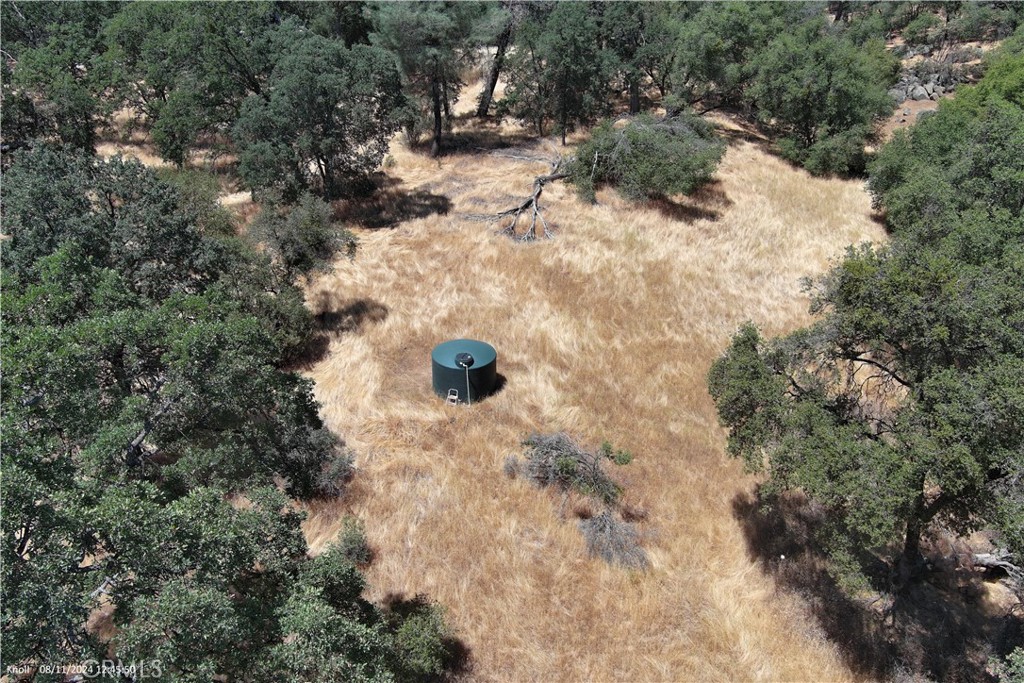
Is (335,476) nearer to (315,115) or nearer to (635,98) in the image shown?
(315,115)

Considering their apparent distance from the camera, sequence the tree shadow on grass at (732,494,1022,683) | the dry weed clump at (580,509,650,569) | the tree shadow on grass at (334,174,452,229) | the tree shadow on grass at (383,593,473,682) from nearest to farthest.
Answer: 1. the tree shadow on grass at (383,593,473,682)
2. the tree shadow on grass at (732,494,1022,683)
3. the dry weed clump at (580,509,650,569)
4. the tree shadow on grass at (334,174,452,229)

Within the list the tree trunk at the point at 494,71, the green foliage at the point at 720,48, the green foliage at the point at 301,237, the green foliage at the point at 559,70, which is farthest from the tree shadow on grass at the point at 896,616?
the tree trunk at the point at 494,71

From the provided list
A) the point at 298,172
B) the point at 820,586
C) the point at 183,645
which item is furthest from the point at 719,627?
the point at 298,172

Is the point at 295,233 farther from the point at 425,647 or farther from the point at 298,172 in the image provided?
the point at 425,647

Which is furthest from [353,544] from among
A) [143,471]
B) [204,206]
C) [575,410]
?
[204,206]

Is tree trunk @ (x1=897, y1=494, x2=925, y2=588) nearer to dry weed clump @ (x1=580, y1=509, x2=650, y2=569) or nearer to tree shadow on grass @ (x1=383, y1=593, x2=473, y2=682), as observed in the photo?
dry weed clump @ (x1=580, y1=509, x2=650, y2=569)

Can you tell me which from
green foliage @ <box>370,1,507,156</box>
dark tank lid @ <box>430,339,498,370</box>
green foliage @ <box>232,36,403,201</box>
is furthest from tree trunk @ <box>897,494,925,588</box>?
green foliage @ <box>370,1,507,156</box>

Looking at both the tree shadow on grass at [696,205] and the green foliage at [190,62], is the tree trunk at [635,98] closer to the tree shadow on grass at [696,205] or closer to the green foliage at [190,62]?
the tree shadow on grass at [696,205]
